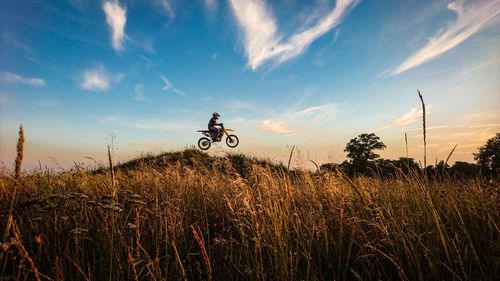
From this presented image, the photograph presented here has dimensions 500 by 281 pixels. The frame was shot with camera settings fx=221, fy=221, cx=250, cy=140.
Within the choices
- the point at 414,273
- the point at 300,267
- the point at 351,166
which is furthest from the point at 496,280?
the point at 351,166

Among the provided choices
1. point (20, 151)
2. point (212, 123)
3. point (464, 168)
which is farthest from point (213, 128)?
point (464, 168)

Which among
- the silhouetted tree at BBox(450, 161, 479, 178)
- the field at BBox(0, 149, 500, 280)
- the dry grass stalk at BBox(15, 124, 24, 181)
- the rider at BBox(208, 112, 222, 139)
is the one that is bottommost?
the field at BBox(0, 149, 500, 280)

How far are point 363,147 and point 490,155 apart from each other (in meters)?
7.97

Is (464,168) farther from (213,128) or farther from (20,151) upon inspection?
(20,151)

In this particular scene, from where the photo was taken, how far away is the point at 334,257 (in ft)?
8.52

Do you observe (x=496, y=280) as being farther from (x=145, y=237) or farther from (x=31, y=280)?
(x=31, y=280)

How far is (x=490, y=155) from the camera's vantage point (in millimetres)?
15547

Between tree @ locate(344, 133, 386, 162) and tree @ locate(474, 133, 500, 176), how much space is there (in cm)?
615

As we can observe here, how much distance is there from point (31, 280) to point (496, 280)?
4404 millimetres

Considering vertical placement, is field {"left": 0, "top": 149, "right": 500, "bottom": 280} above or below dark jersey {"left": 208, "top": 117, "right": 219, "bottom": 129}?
below

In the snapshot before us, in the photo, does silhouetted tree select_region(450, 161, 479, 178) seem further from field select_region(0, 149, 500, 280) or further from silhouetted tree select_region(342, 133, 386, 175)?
field select_region(0, 149, 500, 280)

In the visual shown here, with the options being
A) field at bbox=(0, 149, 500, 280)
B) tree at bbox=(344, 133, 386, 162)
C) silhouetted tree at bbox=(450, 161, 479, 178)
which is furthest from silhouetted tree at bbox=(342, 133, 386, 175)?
field at bbox=(0, 149, 500, 280)

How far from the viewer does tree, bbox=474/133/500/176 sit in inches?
572

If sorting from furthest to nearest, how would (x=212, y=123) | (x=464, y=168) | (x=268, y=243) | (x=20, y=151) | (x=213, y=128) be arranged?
(x=212, y=123)
(x=213, y=128)
(x=464, y=168)
(x=268, y=243)
(x=20, y=151)
